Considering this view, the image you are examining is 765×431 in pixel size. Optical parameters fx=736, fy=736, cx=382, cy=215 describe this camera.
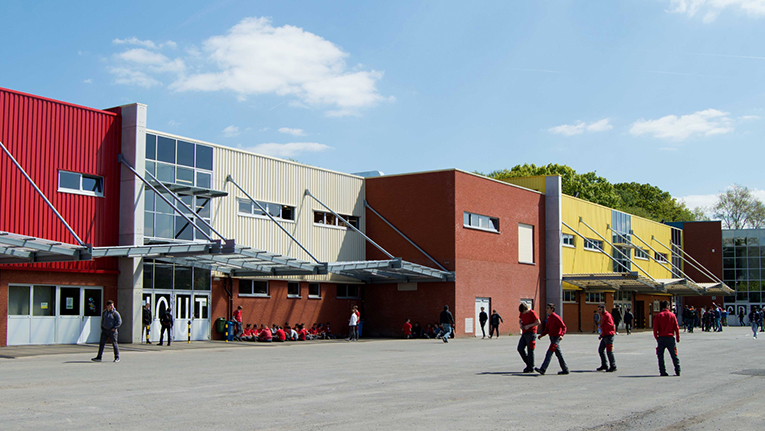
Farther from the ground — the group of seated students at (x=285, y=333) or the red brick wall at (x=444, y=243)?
the red brick wall at (x=444, y=243)

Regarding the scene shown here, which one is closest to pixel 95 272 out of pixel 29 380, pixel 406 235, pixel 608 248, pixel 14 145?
pixel 14 145

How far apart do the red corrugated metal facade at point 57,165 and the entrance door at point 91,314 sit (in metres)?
0.95

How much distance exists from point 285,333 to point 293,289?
2.43 m

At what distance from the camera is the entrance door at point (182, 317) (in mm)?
29166

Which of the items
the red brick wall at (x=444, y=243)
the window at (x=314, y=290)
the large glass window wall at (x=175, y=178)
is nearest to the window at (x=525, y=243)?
the red brick wall at (x=444, y=243)

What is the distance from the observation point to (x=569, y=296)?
1838 inches

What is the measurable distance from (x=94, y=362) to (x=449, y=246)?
2040 centimetres

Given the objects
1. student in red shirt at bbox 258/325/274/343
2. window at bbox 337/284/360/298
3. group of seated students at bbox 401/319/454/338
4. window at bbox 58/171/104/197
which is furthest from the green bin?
group of seated students at bbox 401/319/454/338

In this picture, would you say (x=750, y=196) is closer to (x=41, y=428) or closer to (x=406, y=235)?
(x=406, y=235)

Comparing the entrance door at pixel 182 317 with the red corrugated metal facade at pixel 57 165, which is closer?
the red corrugated metal facade at pixel 57 165

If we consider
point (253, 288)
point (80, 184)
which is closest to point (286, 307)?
point (253, 288)

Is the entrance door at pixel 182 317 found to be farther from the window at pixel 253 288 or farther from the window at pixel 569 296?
the window at pixel 569 296

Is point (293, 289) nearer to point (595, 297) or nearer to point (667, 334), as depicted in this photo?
point (667, 334)

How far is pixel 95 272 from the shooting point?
2639 cm
